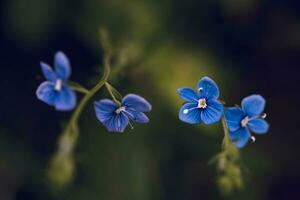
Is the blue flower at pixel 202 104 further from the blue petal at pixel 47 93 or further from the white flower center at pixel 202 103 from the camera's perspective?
the blue petal at pixel 47 93

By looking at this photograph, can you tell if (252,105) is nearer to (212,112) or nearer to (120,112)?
(212,112)

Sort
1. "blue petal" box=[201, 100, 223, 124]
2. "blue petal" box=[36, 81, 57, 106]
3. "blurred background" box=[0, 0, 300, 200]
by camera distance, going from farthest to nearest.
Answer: "blurred background" box=[0, 0, 300, 200] < "blue petal" box=[36, 81, 57, 106] < "blue petal" box=[201, 100, 223, 124]

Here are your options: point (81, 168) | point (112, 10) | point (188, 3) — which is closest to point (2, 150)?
point (81, 168)

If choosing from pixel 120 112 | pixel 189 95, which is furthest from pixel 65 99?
pixel 189 95

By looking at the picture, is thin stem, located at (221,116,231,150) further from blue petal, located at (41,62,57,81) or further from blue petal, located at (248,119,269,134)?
blue petal, located at (41,62,57,81)

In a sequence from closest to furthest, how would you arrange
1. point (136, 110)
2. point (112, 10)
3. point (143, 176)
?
1. point (136, 110)
2. point (143, 176)
3. point (112, 10)

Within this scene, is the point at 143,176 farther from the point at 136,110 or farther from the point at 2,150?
the point at 136,110

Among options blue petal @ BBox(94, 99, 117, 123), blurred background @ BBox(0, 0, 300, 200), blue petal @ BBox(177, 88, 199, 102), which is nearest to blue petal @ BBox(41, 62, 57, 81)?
blue petal @ BBox(94, 99, 117, 123)
